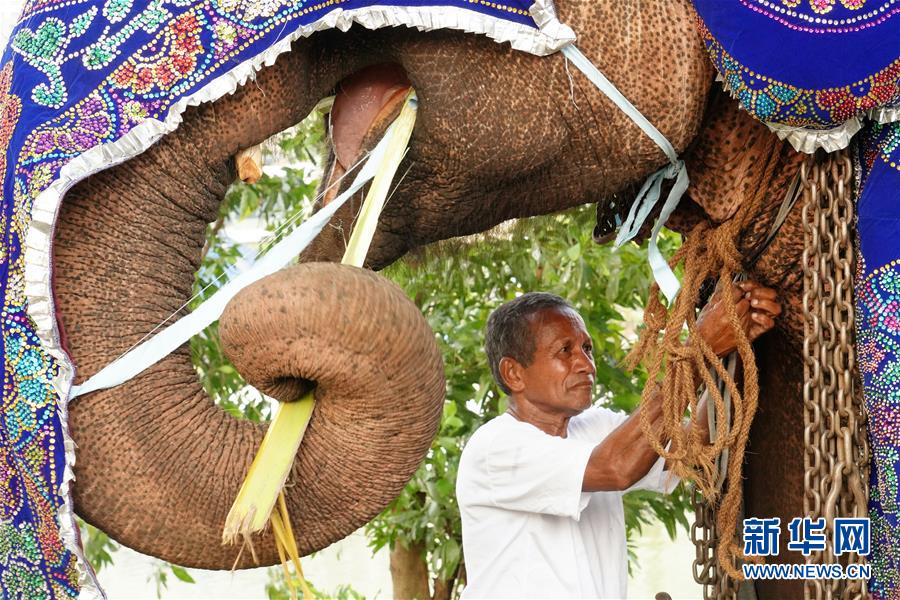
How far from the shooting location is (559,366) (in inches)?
95.6

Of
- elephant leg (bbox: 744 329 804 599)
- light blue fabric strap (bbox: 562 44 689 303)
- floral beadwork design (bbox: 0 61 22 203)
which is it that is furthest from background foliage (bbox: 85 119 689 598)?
floral beadwork design (bbox: 0 61 22 203)

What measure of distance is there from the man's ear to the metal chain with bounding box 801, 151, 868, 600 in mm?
864

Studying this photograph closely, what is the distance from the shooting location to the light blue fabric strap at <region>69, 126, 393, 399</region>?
1286 millimetres

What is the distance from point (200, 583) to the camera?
5.48 meters

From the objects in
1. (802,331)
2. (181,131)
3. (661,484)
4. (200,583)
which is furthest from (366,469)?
(200,583)

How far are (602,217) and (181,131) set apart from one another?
742 mm

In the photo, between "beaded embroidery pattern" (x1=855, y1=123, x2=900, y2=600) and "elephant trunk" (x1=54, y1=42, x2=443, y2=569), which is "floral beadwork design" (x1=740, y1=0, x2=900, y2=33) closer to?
"beaded embroidery pattern" (x1=855, y1=123, x2=900, y2=600)

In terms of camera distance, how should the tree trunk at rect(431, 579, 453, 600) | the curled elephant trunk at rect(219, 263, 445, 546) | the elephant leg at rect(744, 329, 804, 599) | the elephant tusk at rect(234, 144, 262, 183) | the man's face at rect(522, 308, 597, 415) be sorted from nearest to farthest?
1. the curled elephant trunk at rect(219, 263, 445, 546)
2. the elephant tusk at rect(234, 144, 262, 183)
3. the elephant leg at rect(744, 329, 804, 599)
4. the man's face at rect(522, 308, 597, 415)
5. the tree trunk at rect(431, 579, 453, 600)

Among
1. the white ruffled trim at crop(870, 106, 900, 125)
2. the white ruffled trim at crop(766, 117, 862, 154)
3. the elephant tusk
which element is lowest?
the elephant tusk

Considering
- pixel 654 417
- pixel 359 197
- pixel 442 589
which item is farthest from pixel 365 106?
pixel 442 589

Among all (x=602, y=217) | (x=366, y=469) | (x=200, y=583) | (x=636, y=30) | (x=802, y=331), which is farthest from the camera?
(x=200, y=583)

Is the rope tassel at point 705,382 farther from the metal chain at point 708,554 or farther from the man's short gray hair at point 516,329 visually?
the man's short gray hair at point 516,329

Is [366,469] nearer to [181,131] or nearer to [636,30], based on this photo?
[181,131]

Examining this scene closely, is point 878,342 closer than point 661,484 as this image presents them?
Yes
